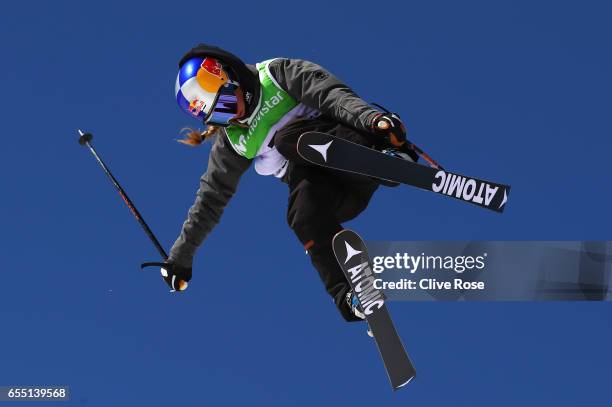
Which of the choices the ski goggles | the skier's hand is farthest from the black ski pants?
the skier's hand

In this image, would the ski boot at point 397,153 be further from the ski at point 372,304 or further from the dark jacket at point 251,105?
the ski at point 372,304

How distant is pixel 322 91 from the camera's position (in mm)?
5355

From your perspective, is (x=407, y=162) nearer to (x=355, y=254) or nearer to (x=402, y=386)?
(x=355, y=254)

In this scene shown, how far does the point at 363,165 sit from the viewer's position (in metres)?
5.16

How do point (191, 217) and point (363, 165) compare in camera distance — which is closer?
point (363, 165)

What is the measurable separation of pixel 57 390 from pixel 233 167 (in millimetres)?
3288

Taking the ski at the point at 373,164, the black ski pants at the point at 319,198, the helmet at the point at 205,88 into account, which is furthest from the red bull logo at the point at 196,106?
the ski at the point at 373,164

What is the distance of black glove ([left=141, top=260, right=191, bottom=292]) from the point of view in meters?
6.20

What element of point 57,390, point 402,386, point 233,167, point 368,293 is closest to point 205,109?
point 233,167

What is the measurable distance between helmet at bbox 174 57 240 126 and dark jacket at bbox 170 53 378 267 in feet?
0.22

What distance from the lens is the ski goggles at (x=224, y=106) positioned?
5473mm

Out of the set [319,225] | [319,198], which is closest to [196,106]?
[319,198]

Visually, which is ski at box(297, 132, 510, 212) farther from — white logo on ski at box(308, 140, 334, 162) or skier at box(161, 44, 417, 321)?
skier at box(161, 44, 417, 321)

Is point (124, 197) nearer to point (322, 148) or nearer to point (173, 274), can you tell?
point (173, 274)
